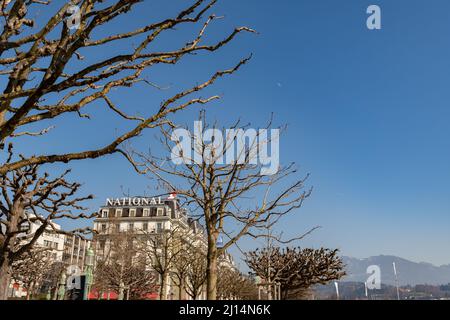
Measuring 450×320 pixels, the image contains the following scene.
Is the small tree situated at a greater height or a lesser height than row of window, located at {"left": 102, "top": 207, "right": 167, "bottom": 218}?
lesser

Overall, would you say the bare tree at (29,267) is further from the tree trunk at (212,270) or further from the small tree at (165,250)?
the tree trunk at (212,270)

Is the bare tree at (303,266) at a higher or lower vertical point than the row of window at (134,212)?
lower

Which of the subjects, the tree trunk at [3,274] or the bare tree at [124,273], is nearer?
the tree trunk at [3,274]

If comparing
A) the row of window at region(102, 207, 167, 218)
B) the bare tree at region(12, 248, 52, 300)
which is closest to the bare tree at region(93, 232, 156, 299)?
the bare tree at region(12, 248, 52, 300)

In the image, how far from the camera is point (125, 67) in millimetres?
4113

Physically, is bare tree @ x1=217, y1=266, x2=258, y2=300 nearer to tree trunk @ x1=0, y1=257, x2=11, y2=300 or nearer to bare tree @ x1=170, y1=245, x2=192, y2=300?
bare tree @ x1=170, y1=245, x2=192, y2=300

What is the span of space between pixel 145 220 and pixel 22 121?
81194 millimetres

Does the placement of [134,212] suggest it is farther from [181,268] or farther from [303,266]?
Result: [303,266]

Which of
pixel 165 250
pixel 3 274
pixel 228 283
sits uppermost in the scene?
pixel 165 250

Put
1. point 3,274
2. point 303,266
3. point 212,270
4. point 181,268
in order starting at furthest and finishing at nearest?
point 181,268
point 303,266
point 3,274
point 212,270

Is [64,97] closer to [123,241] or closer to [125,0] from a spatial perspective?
[125,0]

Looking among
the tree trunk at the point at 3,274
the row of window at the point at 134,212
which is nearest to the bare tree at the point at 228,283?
the row of window at the point at 134,212

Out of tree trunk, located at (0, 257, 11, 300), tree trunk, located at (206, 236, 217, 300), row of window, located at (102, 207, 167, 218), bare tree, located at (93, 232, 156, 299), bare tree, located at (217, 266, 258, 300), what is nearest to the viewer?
tree trunk, located at (206, 236, 217, 300)

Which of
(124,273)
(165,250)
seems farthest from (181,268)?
(124,273)
